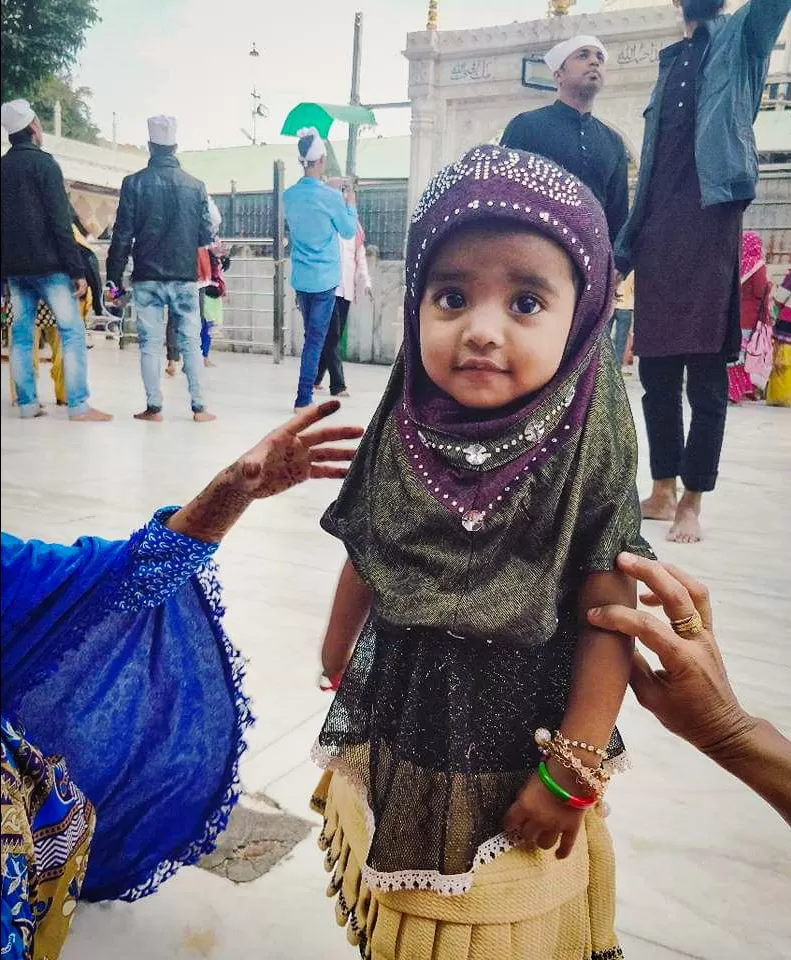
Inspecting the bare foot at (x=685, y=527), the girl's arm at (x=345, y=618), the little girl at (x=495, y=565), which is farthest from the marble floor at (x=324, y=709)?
the girl's arm at (x=345, y=618)

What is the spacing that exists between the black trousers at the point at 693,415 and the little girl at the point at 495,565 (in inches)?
9.5

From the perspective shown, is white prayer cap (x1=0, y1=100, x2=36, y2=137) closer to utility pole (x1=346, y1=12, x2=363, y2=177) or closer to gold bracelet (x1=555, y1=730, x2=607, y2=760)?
utility pole (x1=346, y1=12, x2=363, y2=177)

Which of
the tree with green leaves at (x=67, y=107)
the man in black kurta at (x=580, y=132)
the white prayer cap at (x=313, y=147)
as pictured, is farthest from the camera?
the white prayer cap at (x=313, y=147)

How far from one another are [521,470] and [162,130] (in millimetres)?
684

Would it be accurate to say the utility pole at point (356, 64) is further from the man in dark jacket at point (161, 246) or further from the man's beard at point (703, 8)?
the man's beard at point (703, 8)

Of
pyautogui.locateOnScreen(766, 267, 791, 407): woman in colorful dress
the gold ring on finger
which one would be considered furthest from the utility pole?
the gold ring on finger

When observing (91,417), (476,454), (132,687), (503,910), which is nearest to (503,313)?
(476,454)

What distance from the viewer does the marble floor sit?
97 centimetres

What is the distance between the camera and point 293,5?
1.00 m

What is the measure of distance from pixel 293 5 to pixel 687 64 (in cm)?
48

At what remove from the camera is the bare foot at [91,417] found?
1276mm

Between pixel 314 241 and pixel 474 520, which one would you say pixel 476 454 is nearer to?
pixel 474 520

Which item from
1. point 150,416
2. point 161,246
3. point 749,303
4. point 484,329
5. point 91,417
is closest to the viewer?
point 484,329

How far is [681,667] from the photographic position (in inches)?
29.1
